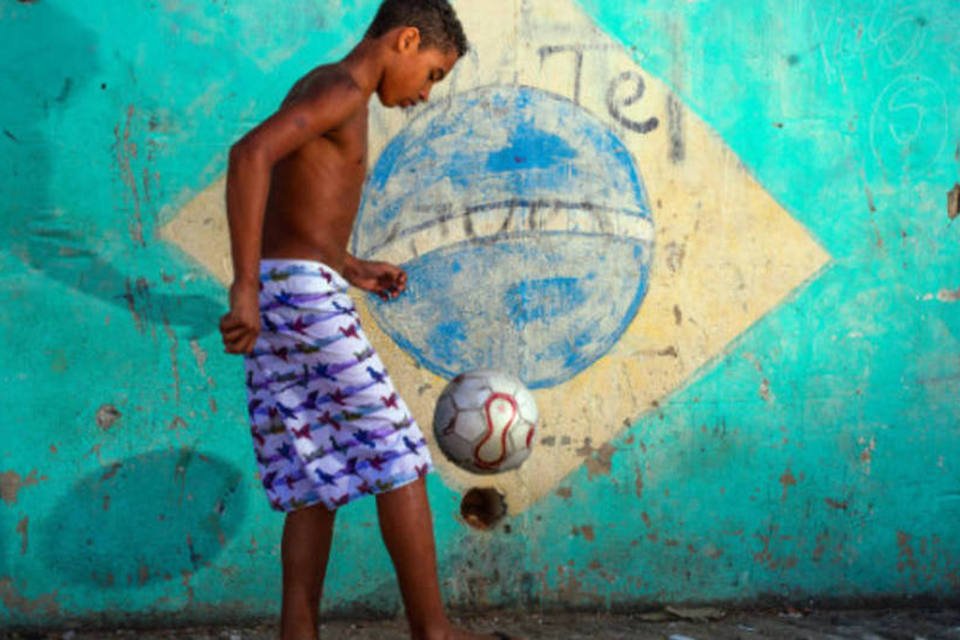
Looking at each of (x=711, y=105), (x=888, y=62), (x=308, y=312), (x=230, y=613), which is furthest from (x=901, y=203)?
(x=230, y=613)

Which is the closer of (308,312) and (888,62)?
(308,312)

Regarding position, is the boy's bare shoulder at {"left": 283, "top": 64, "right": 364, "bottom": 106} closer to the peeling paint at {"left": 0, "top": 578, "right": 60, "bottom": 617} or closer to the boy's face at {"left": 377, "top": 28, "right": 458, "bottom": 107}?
the boy's face at {"left": 377, "top": 28, "right": 458, "bottom": 107}

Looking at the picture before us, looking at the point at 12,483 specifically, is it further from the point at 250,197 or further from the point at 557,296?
the point at 557,296

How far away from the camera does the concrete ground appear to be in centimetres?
300

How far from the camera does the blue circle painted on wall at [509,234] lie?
3127 mm

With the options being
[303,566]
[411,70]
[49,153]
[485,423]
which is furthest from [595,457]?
[49,153]

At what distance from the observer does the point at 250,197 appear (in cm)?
219

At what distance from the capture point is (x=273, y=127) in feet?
7.27

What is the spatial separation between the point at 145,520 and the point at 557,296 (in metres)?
1.40

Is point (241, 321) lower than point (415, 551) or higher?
higher

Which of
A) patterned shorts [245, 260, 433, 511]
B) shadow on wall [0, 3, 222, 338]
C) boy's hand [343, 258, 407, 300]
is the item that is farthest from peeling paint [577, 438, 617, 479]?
shadow on wall [0, 3, 222, 338]

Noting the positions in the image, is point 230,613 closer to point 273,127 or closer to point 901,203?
point 273,127

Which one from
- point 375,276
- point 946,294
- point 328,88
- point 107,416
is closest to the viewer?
point 328,88

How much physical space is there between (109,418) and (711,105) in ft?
6.76
